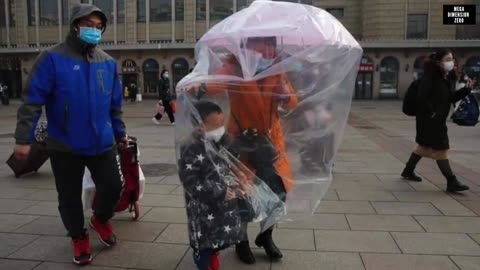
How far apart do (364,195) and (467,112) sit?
7.46 ft

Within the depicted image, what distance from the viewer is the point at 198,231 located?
128 inches

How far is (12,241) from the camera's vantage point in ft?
14.0

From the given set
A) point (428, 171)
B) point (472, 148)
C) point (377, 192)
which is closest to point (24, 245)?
point (377, 192)

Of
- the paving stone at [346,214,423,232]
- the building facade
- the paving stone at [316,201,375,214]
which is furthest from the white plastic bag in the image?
the building facade

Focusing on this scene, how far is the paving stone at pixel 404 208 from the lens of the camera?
5.12m

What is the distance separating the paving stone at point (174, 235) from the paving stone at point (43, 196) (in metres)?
1.81

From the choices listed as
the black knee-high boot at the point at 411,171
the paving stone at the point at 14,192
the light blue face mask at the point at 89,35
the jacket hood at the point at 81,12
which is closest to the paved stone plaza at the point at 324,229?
the paving stone at the point at 14,192

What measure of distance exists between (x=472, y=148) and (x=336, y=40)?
25.7ft

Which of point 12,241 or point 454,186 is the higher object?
point 454,186

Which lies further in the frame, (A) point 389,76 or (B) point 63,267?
(A) point 389,76

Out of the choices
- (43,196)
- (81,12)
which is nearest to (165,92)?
(43,196)

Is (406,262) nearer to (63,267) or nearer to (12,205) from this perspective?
(63,267)

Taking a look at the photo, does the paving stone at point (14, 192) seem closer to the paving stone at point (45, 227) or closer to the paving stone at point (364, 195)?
the paving stone at point (45, 227)

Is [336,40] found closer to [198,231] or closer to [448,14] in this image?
[198,231]
